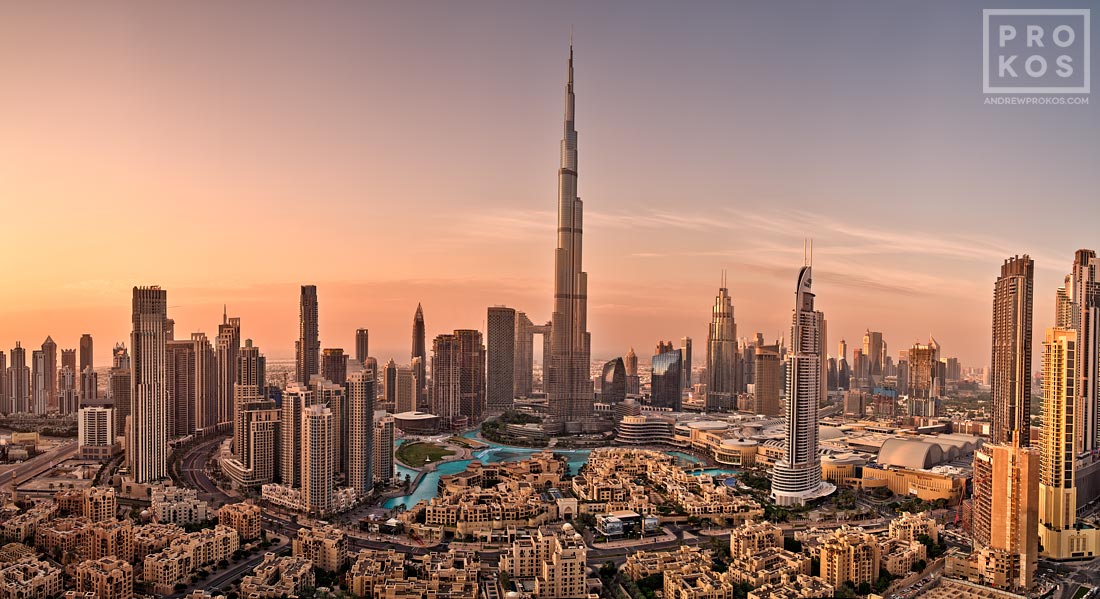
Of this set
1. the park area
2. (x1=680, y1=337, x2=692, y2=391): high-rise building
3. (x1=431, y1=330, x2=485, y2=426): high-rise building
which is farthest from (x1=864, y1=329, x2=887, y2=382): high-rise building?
the park area

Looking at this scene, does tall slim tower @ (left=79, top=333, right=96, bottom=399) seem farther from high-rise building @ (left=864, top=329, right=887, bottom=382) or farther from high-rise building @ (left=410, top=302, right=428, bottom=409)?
high-rise building @ (left=864, top=329, right=887, bottom=382)

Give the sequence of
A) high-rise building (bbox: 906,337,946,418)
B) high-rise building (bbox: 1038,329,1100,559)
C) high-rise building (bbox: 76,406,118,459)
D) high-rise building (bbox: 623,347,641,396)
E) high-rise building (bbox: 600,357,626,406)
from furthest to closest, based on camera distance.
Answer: high-rise building (bbox: 623,347,641,396) < high-rise building (bbox: 600,357,626,406) < high-rise building (bbox: 906,337,946,418) < high-rise building (bbox: 76,406,118,459) < high-rise building (bbox: 1038,329,1100,559)

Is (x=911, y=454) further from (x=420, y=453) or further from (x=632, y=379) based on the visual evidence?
(x=632, y=379)

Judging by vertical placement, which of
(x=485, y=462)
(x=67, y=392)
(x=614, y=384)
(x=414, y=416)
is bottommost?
(x=485, y=462)

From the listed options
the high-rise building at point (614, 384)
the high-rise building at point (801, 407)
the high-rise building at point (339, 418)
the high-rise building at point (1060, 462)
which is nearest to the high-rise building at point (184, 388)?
the high-rise building at point (339, 418)

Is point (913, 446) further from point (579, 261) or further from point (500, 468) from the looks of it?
point (579, 261)

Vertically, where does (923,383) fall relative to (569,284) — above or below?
below

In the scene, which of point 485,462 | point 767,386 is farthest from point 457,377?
point 767,386
